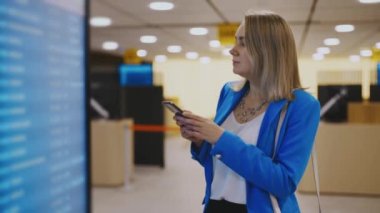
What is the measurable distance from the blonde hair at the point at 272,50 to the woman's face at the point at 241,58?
0.02 m

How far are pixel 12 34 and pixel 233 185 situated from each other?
2.67 ft

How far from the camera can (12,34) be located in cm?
89

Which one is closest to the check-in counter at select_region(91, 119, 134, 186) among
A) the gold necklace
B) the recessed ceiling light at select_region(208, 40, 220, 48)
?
the recessed ceiling light at select_region(208, 40, 220, 48)

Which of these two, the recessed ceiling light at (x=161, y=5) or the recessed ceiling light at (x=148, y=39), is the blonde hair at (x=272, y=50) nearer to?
the recessed ceiling light at (x=161, y=5)

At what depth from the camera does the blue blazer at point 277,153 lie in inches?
52.7

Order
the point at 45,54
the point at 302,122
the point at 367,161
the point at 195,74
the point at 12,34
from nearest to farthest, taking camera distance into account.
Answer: the point at 12,34 → the point at 45,54 → the point at 302,122 → the point at 367,161 → the point at 195,74

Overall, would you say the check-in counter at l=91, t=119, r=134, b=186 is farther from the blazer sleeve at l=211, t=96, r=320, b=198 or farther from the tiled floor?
the blazer sleeve at l=211, t=96, r=320, b=198

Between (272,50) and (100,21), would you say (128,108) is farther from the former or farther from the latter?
(272,50)

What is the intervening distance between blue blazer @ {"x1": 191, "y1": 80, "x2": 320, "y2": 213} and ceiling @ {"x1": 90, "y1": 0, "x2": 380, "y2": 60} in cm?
443

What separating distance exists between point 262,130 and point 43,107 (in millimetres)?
659

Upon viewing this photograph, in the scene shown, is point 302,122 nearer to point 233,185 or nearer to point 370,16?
point 233,185

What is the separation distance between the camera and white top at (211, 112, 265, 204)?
4.74ft

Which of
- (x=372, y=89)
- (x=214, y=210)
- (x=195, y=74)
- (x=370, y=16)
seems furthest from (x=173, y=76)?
(x=214, y=210)

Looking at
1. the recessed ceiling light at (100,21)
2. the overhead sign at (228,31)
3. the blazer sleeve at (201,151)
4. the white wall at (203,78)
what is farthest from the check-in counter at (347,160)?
the white wall at (203,78)
